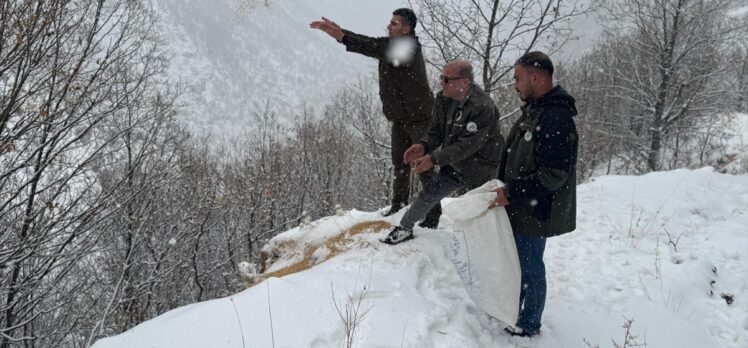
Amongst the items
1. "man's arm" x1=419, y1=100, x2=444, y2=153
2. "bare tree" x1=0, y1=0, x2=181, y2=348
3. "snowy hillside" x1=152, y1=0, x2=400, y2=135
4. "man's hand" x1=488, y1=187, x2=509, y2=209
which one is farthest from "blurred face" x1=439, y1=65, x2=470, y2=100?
"snowy hillside" x1=152, y1=0, x2=400, y2=135

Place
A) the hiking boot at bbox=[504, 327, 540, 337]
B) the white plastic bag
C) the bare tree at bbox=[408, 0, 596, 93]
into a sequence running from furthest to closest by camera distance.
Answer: the bare tree at bbox=[408, 0, 596, 93], the hiking boot at bbox=[504, 327, 540, 337], the white plastic bag

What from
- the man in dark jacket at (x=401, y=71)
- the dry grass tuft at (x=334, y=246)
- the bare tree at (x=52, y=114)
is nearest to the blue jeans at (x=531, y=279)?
the man in dark jacket at (x=401, y=71)

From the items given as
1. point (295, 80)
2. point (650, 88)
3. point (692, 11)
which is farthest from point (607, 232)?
point (295, 80)

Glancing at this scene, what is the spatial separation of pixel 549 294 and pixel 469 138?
62.3 inches

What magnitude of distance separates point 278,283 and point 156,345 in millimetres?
818

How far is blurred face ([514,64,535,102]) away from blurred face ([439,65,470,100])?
0.56 metres

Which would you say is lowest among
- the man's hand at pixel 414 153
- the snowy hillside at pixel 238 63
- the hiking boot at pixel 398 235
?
the hiking boot at pixel 398 235

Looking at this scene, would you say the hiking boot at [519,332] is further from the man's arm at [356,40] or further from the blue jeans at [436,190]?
the man's arm at [356,40]

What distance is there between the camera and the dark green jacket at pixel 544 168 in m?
2.67

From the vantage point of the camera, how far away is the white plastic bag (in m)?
2.91

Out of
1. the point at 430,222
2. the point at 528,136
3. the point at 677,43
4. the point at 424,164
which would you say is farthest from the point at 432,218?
the point at 677,43

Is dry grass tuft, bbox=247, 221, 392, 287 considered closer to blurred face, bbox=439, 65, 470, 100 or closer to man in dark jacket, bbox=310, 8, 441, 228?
man in dark jacket, bbox=310, 8, 441, 228

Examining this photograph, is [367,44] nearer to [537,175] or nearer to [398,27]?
[398,27]

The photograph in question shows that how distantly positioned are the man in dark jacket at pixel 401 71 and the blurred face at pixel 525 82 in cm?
119
